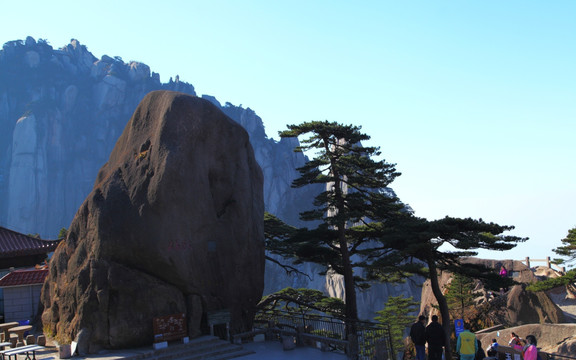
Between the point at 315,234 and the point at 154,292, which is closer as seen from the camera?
the point at 154,292

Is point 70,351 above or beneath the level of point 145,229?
beneath

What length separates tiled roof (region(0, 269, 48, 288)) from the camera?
18.5m

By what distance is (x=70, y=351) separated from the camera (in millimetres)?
12828

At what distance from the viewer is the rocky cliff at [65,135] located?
113062 millimetres

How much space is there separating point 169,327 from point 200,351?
4.10 ft

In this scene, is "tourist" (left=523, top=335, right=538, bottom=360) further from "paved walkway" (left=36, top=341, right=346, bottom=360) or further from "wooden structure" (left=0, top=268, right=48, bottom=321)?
"wooden structure" (left=0, top=268, right=48, bottom=321)

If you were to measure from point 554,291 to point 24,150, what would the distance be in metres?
122

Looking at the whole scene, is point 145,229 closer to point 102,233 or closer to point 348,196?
point 102,233

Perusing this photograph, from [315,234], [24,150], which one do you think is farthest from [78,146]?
[315,234]

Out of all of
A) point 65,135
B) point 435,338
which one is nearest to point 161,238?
point 435,338

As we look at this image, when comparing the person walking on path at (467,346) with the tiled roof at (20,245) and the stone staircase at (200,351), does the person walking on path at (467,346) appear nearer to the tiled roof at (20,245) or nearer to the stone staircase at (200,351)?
the stone staircase at (200,351)

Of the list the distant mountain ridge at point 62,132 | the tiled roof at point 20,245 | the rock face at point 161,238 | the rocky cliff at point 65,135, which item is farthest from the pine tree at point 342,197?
the distant mountain ridge at point 62,132

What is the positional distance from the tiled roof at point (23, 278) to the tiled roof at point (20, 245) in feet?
13.6

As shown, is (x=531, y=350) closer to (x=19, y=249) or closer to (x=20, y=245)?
(x=19, y=249)
